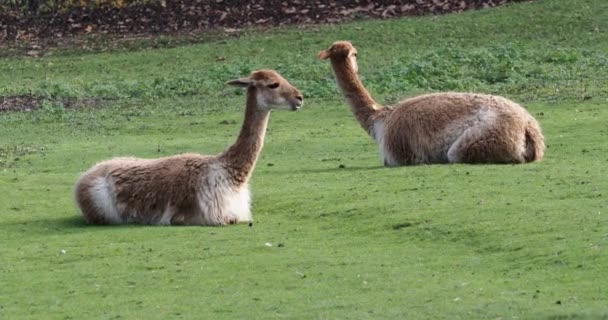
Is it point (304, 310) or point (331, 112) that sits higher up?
point (304, 310)

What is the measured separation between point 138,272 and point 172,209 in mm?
2089

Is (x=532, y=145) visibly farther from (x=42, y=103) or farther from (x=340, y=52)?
(x=42, y=103)

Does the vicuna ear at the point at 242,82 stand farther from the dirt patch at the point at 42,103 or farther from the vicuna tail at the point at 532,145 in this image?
the dirt patch at the point at 42,103

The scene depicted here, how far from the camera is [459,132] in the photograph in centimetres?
1458

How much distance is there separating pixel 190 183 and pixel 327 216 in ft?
3.88

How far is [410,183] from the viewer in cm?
1354

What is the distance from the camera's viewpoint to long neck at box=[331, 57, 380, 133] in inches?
623

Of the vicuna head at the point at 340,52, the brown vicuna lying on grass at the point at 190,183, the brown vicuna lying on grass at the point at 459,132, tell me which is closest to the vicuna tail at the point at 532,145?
the brown vicuna lying on grass at the point at 459,132

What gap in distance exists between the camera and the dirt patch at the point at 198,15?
98.8 ft

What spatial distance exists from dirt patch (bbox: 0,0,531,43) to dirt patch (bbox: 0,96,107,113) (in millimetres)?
6304

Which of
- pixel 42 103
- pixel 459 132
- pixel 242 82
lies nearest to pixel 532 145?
pixel 459 132

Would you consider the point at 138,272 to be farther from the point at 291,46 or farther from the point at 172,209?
the point at 291,46

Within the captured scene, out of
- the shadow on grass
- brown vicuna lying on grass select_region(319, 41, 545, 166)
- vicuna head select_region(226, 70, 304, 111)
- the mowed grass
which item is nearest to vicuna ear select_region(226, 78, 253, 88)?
vicuna head select_region(226, 70, 304, 111)

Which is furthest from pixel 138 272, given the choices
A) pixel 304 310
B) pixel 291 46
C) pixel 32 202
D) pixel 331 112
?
pixel 291 46
